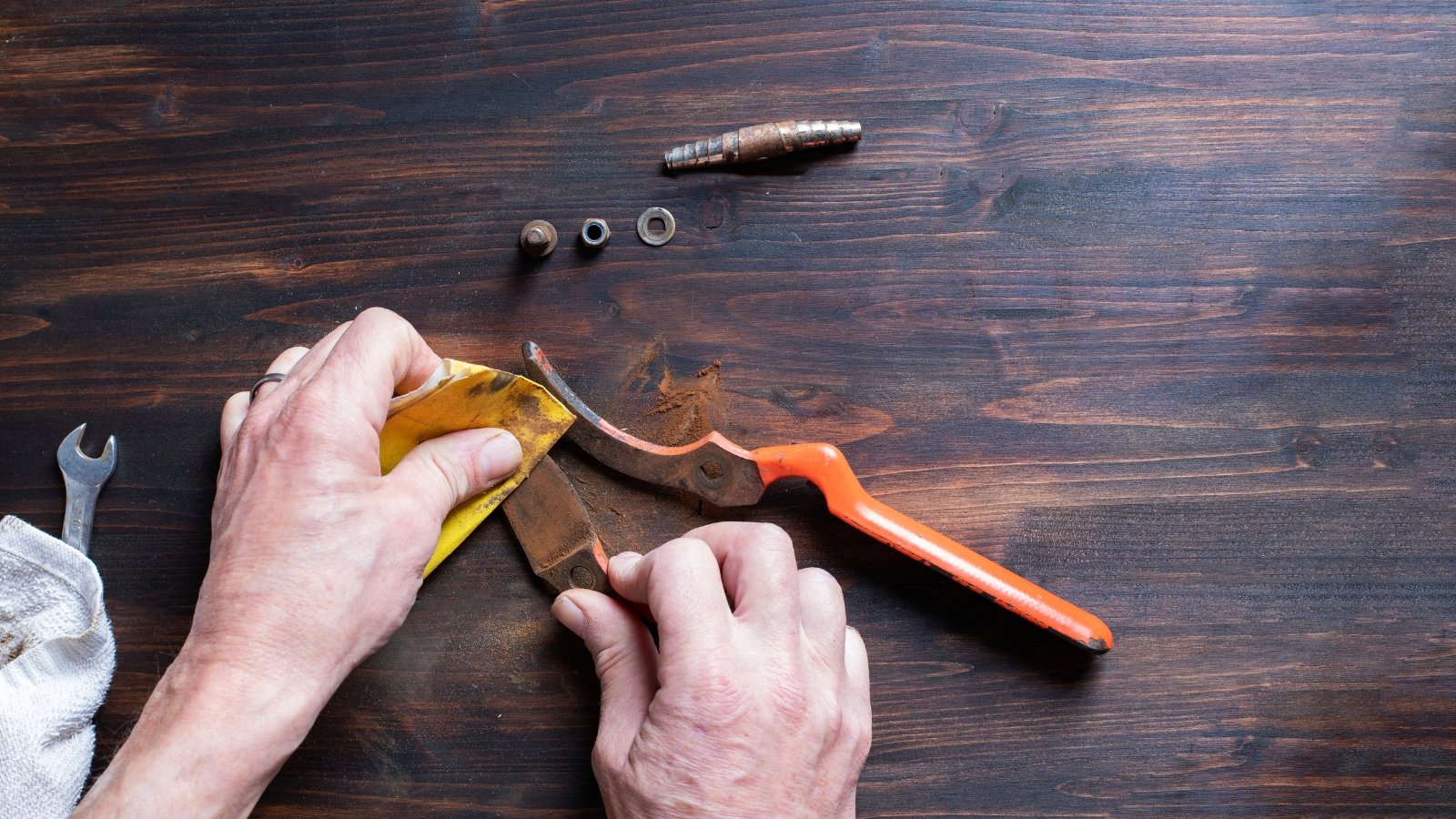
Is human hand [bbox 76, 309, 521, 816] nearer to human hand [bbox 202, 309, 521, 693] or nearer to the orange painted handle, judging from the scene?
human hand [bbox 202, 309, 521, 693]

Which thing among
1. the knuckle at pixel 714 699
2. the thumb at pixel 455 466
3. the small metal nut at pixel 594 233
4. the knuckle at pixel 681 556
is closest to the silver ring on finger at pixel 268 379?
the thumb at pixel 455 466

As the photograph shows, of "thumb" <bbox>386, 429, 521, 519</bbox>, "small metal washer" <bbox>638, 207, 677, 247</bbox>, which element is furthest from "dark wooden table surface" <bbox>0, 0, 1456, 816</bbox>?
"thumb" <bbox>386, 429, 521, 519</bbox>

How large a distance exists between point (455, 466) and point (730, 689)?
16.5 inches

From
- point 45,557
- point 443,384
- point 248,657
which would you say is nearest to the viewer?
point 248,657

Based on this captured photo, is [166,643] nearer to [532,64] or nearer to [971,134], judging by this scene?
[532,64]

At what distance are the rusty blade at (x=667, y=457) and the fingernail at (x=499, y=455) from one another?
7 centimetres

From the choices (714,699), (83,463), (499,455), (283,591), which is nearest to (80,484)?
(83,463)

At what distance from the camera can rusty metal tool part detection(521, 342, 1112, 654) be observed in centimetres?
109

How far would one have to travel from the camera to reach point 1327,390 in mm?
1192

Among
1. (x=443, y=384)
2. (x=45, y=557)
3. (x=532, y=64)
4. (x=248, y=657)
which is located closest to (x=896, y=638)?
(x=443, y=384)

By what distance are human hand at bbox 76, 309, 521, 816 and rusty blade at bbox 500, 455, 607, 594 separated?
15 centimetres

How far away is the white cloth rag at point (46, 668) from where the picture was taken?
1076mm

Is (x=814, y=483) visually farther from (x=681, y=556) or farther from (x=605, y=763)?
(x=605, y=763)

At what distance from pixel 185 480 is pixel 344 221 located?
411 mm
